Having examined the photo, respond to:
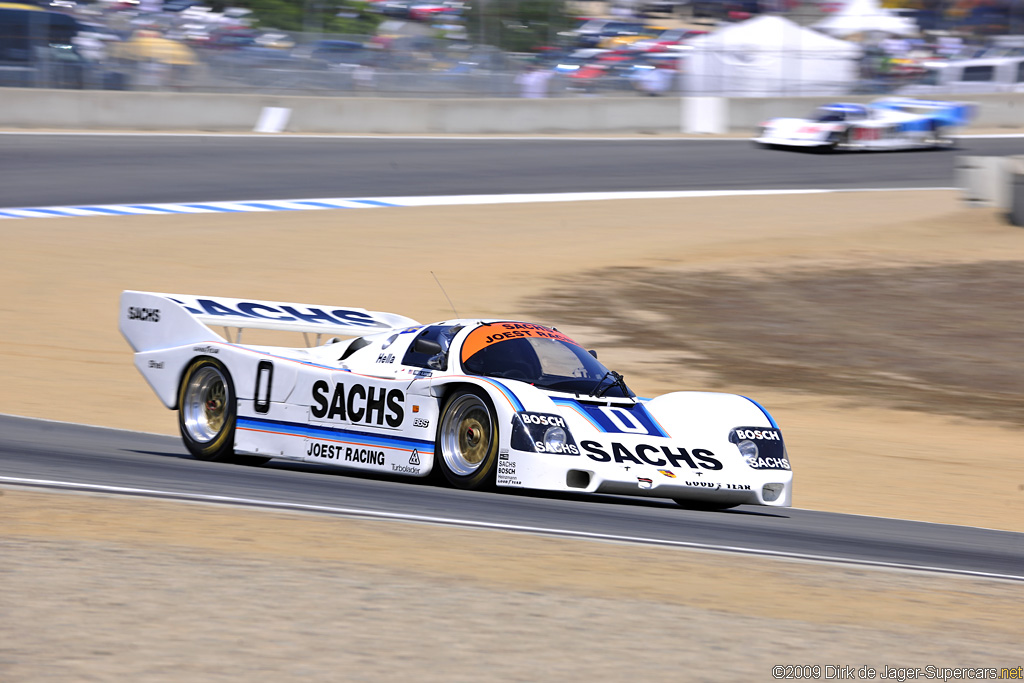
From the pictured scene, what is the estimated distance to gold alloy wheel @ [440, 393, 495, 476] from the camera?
28.0ft

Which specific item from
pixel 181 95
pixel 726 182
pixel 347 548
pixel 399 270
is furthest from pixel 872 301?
pixel 181 95

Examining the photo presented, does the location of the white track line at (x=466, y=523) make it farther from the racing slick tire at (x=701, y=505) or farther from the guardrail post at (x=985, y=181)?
the guardrail post at (x=985, y=181)

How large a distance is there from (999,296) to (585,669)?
1491 centimetres

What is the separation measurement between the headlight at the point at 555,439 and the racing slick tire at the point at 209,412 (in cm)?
263

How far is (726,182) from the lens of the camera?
89.6ft

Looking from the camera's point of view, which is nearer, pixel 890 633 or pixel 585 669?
pixel 585 669

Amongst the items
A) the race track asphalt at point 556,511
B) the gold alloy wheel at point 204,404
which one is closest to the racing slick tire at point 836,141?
the race track asphalt at point 556,511

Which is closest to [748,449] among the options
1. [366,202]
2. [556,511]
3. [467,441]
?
[556,511]

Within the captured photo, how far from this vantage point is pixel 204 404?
397 inches

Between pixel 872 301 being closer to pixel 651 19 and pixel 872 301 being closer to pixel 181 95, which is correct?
pixel 181 95

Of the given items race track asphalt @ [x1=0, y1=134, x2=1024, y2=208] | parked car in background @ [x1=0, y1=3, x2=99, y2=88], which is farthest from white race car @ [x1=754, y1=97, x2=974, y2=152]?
parked car in background @ [x1=0, y1=3, x2=99, y2=88]

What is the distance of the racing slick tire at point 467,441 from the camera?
8.45 m

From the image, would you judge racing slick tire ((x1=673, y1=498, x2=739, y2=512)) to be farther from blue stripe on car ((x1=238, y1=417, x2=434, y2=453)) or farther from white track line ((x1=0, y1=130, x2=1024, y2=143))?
white track line ((x1=0, y1=130, x2=1024, y2=143))

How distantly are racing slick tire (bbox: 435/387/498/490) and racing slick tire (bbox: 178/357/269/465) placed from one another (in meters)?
1.83
